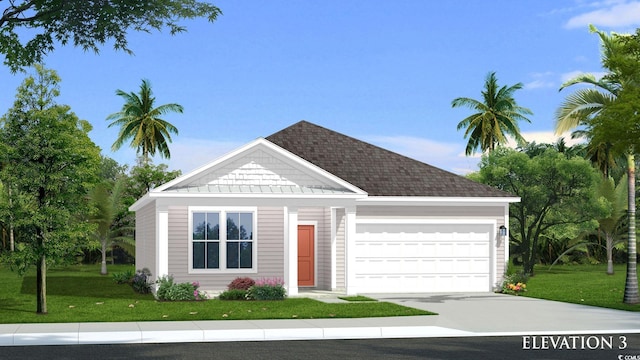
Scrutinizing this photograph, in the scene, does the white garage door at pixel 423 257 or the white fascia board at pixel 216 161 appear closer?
the white fascia board at pixel 216 161

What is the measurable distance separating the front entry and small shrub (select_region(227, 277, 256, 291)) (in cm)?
359

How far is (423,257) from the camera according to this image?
2747 cm

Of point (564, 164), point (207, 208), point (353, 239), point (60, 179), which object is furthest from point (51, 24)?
point (564, 164)

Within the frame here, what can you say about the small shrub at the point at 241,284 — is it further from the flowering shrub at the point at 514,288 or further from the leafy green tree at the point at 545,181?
the leafy green tree at the point at 545,181

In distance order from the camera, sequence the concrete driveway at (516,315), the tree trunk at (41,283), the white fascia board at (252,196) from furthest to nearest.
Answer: the white fascia board at (252,196)
the tree trunk at (41,283)
the concrete driveway at (516,315)

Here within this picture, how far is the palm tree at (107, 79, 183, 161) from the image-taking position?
56781mm

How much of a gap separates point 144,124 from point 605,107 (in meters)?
39.2

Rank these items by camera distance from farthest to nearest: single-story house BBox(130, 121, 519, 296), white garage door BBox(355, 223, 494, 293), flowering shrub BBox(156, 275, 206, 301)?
white garage door BBox(355, 223, 494, 293) → single-story house BBox(130, 121, 519, 296) → flowering shrub BBox(156, 275, 206, 301)

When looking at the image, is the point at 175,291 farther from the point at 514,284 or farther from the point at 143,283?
the point at 514,284

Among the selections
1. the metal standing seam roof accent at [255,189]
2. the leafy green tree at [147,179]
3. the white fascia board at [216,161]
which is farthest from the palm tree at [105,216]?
the metal standing seam roof accent at [255,189]

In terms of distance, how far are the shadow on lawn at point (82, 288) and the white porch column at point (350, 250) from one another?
21.8 feet

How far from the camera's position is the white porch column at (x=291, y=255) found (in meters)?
24.6

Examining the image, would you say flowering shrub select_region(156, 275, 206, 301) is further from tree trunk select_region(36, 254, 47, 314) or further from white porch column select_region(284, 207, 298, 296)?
tree trunk select_region(36, 254, 47, 314)

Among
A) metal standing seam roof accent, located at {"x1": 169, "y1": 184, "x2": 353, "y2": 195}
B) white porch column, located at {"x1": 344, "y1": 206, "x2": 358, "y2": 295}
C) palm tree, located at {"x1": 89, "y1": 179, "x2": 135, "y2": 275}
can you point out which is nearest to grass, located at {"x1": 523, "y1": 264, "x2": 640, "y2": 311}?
white porch column, located at {"x1": 344, "y1": 206, "x2": 358, "y2": 295}
